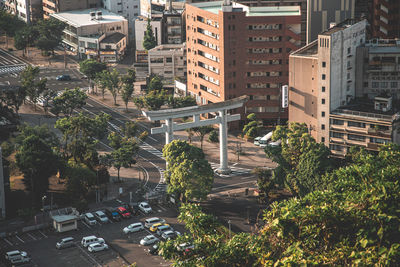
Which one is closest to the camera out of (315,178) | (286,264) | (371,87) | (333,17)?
(286,264)

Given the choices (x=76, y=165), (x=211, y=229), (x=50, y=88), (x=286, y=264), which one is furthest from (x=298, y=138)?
(x=50, y=88)

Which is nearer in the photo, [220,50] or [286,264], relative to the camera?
[286,264]

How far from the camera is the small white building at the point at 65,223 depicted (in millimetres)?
109625

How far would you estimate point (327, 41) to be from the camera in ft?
403

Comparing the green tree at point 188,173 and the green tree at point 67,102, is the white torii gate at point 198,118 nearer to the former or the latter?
the green tree at point 188,173

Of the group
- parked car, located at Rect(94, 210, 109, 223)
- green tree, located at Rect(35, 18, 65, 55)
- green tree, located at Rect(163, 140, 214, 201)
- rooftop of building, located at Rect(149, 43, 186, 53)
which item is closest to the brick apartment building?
rooftop of building, located at Rect(149, 43, 186, 53)

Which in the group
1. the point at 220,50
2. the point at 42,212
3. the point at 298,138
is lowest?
the point at 42,212

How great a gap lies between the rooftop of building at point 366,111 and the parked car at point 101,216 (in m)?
39.6

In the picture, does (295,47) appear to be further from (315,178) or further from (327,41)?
(315,178)

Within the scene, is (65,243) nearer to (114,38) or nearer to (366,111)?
(366,111)

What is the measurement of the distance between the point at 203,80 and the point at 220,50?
9970 millimetres

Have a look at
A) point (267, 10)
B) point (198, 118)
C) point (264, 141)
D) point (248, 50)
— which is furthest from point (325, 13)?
point (198, 118)

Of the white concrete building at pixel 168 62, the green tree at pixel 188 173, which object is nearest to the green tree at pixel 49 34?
the white concrete building at pixel 168 62

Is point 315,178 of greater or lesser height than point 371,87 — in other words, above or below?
below
